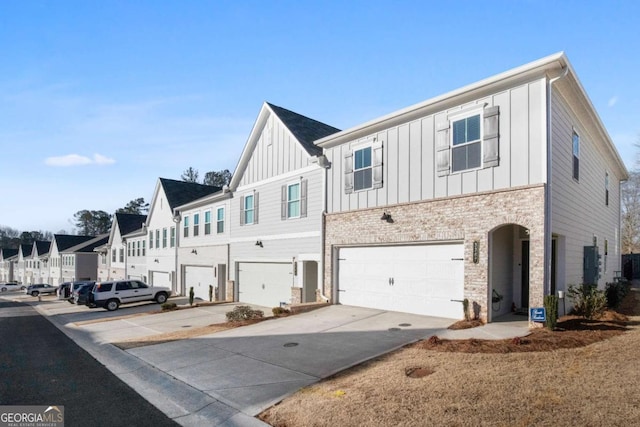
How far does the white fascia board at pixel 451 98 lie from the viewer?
1086 cm

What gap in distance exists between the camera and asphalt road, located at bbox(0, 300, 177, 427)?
675 centimetres

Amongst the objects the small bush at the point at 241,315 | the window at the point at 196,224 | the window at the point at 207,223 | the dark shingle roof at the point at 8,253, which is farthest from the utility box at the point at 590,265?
the dark shingle roof at the point at 8,253

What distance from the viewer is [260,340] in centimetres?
1221

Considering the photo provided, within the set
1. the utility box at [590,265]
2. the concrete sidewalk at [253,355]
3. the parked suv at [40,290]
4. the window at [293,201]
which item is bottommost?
the parked suv at [40,290]

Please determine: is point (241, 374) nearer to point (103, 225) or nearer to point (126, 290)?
point (126, 290)

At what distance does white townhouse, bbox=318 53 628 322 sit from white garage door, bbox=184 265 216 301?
13.0 metres

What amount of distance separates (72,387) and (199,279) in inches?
831

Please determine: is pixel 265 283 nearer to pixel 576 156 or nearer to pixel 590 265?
pixel 590 265

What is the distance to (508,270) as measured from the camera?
13383mm

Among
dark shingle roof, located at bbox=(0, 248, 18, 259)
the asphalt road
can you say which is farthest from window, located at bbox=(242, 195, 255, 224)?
dark shingle roof, located at bbox=(0, 248, 18, 259)

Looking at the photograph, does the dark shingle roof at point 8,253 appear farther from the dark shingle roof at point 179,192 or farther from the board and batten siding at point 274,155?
the board and batten siding at point 274,155

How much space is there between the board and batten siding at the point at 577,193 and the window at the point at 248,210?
1525 cm

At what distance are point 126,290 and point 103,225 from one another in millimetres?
84504

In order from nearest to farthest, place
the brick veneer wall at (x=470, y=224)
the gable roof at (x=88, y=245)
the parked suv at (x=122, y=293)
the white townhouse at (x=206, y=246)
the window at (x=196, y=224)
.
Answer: the brick veneer wall at (x=470, y=224) → the parked suv at (x=122, y=293) → the white townhouse at (x=206, y=246) → the window at (x=196, y=224) → the gable roof at (x=88, y=245)
